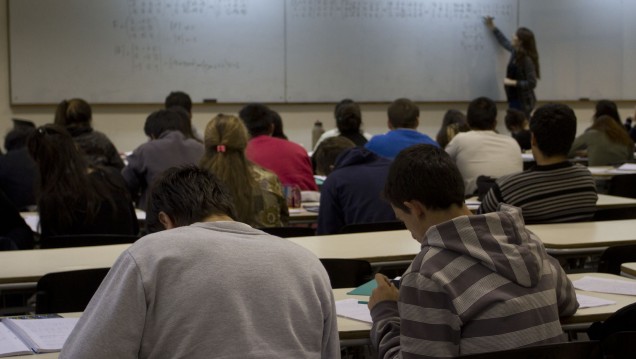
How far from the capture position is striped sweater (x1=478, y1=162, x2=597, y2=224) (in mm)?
4477

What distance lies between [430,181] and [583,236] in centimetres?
194

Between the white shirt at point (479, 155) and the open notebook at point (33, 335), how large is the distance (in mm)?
4395

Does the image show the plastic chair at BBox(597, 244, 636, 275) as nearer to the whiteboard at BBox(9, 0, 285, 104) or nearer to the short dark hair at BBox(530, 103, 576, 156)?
the short dark hair at BBox(530, 103, 576, 156)

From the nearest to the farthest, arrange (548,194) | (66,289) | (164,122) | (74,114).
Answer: (66,289) < (548,194) < (164,122) < (74,114)

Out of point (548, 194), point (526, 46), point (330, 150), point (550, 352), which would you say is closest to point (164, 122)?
point (330, 150)

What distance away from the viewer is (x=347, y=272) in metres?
3.58

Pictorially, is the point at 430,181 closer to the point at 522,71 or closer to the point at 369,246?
the point at 369,246

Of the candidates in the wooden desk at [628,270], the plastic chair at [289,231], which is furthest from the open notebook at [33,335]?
the wooden desk at [628,270]

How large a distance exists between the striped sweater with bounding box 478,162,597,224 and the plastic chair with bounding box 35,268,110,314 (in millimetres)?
1908

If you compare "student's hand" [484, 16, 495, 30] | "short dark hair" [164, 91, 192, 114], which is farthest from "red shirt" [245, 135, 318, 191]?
"student's hand" [484, 16, 495, 30]

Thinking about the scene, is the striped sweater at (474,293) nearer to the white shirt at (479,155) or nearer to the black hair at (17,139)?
the white shirt at (479,155)

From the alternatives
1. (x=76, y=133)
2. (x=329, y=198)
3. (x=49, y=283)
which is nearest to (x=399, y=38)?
(x=76, y=133)

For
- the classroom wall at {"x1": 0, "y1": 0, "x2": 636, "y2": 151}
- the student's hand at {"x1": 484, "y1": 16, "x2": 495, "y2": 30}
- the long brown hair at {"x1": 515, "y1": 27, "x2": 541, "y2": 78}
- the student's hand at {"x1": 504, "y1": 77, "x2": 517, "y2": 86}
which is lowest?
the classroom wall at {"x1": 0, "y1": 0, "x2": 636, "y2": 151}

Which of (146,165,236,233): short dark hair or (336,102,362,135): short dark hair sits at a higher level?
(146,165,236,233): short dark hair
